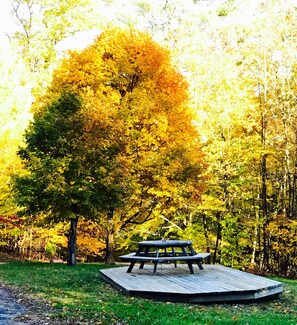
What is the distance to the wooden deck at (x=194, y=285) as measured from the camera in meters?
7.93

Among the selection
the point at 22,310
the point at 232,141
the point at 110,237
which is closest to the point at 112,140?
the point at 110,237

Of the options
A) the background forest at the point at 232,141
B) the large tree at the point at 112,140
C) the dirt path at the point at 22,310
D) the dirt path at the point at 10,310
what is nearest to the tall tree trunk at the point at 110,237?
the large tree at the point at 112,140

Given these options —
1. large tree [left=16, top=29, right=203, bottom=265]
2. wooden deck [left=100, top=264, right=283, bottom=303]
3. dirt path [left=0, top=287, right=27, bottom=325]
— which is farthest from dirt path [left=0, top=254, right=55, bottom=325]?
large tree [left=16, top=29, right=203, bottom=265]

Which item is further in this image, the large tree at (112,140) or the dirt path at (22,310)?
the large tree at (112,140)

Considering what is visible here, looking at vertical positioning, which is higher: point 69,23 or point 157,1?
point 157,1

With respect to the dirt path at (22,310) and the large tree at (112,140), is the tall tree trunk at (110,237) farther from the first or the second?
the dirt path at (22,310)

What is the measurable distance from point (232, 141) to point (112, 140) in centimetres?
627

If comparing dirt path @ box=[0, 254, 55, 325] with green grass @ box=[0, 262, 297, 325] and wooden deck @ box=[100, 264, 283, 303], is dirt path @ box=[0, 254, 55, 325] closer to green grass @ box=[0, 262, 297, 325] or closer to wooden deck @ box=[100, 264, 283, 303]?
green grass @ box=[0, 262, 297, 325]

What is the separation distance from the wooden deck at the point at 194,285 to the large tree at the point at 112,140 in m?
3.45

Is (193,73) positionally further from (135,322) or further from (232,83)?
(135,322)

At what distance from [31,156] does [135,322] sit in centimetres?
827

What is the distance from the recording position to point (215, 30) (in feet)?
75.9

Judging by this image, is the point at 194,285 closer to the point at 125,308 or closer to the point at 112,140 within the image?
the point at 125,308

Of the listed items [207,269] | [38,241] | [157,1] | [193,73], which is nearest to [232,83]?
[193,73]
